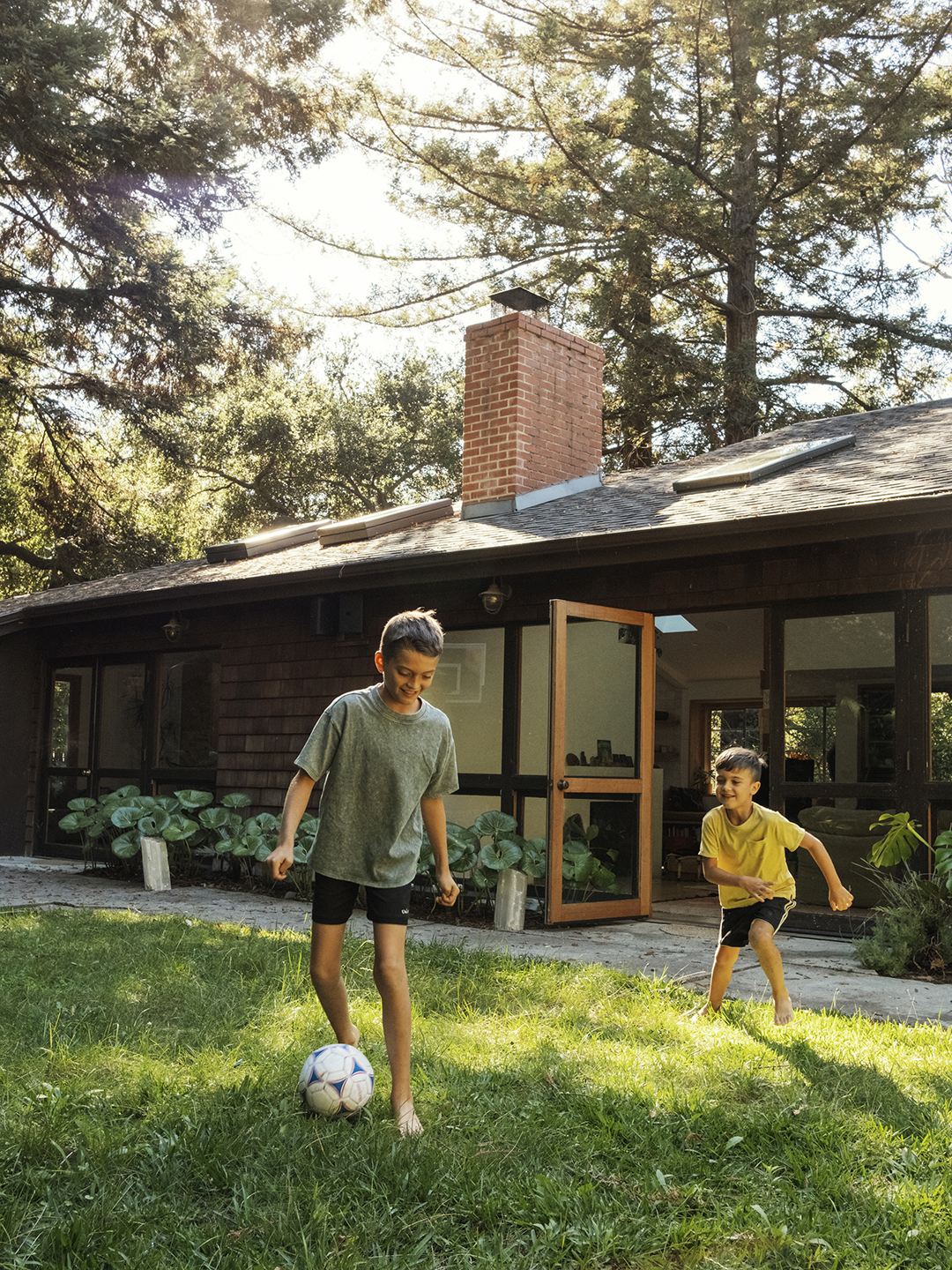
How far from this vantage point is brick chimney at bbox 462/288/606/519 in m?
10.3

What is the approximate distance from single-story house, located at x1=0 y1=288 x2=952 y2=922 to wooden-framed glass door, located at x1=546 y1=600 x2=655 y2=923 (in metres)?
0.02

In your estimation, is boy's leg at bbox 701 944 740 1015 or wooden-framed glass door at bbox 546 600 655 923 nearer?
boy's leg at bbox 701 944 740 1015

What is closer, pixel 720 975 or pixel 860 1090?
pixel 860 1090

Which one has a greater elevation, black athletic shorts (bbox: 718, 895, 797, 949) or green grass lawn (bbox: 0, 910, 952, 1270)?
black athletic shorts (bbox: 718, 895, 797, 949)

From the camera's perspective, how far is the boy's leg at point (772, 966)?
4.29m

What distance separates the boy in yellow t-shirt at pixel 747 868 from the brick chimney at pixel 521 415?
596cm

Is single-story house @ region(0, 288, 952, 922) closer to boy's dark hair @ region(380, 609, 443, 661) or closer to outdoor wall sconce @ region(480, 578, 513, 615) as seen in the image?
outdoor wall sconce @ region(480, 578, 513, 615)

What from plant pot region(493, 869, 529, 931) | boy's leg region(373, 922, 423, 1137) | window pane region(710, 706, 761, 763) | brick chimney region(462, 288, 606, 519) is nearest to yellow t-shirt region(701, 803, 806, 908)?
boy's leg region(373, 922, 423, 1137)

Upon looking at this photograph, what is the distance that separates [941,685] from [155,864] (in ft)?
19.2

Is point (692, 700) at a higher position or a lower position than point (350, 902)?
higher

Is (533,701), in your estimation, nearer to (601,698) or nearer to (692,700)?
(601,698)

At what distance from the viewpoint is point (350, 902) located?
3.26 meters

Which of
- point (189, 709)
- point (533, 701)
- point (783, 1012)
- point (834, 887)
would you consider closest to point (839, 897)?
point (834, 887)

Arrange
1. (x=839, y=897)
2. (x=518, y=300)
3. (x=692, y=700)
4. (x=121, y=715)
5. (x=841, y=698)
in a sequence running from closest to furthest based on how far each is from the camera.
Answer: (x=839, y=897) → (x=841, y=698) → (x=518, y=300) → (x=121, y=715) → (x=692, y=700)
